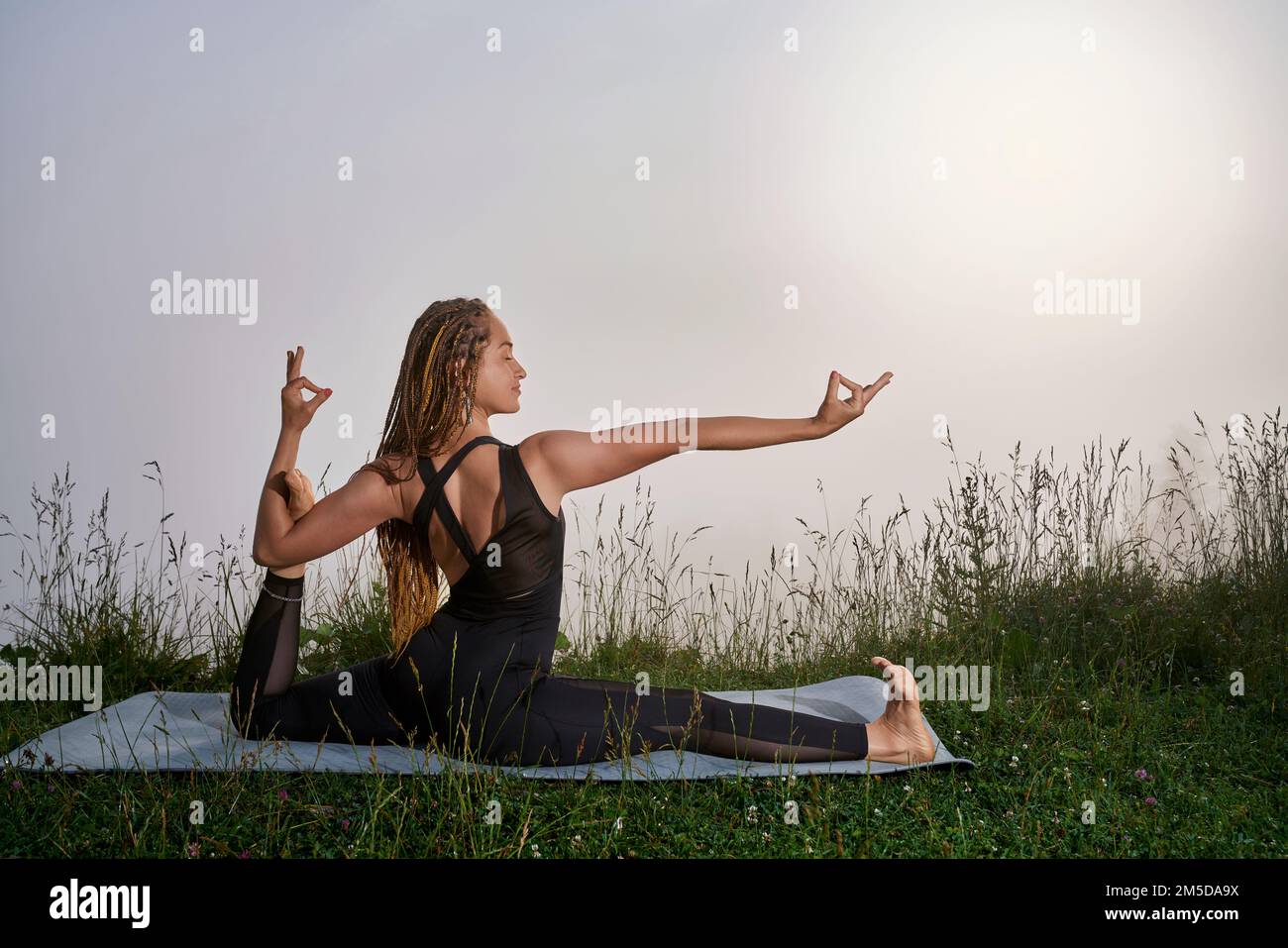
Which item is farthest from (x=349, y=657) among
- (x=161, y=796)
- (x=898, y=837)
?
(x=898, y=837)

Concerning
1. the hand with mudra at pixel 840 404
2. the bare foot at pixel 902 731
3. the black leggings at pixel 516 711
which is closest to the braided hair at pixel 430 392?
the black leggings at pixel 516 711

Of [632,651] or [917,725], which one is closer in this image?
[917,725]

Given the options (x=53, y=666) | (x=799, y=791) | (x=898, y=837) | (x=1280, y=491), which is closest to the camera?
(x=898, y=837)

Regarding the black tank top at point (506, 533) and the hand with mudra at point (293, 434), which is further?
the hand with mudra at point (293, 434)

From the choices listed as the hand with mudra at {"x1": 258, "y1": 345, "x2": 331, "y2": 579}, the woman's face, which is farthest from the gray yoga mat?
the woman's face

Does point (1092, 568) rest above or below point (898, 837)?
above

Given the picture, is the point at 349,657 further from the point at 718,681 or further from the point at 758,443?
the point at 758,443

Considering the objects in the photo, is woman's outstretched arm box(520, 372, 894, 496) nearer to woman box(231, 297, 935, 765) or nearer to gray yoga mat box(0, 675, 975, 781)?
woman box(231, 297, 935, 765)

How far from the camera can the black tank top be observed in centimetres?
291

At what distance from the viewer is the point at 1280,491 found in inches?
177

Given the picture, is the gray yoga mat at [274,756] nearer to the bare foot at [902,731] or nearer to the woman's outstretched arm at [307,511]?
the bare foot at [902,731]

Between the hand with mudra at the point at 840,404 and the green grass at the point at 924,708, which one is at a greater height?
the hand with mudra at the point at 840,404

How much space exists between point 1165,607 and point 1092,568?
322mm

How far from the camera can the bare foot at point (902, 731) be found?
10.2ft
